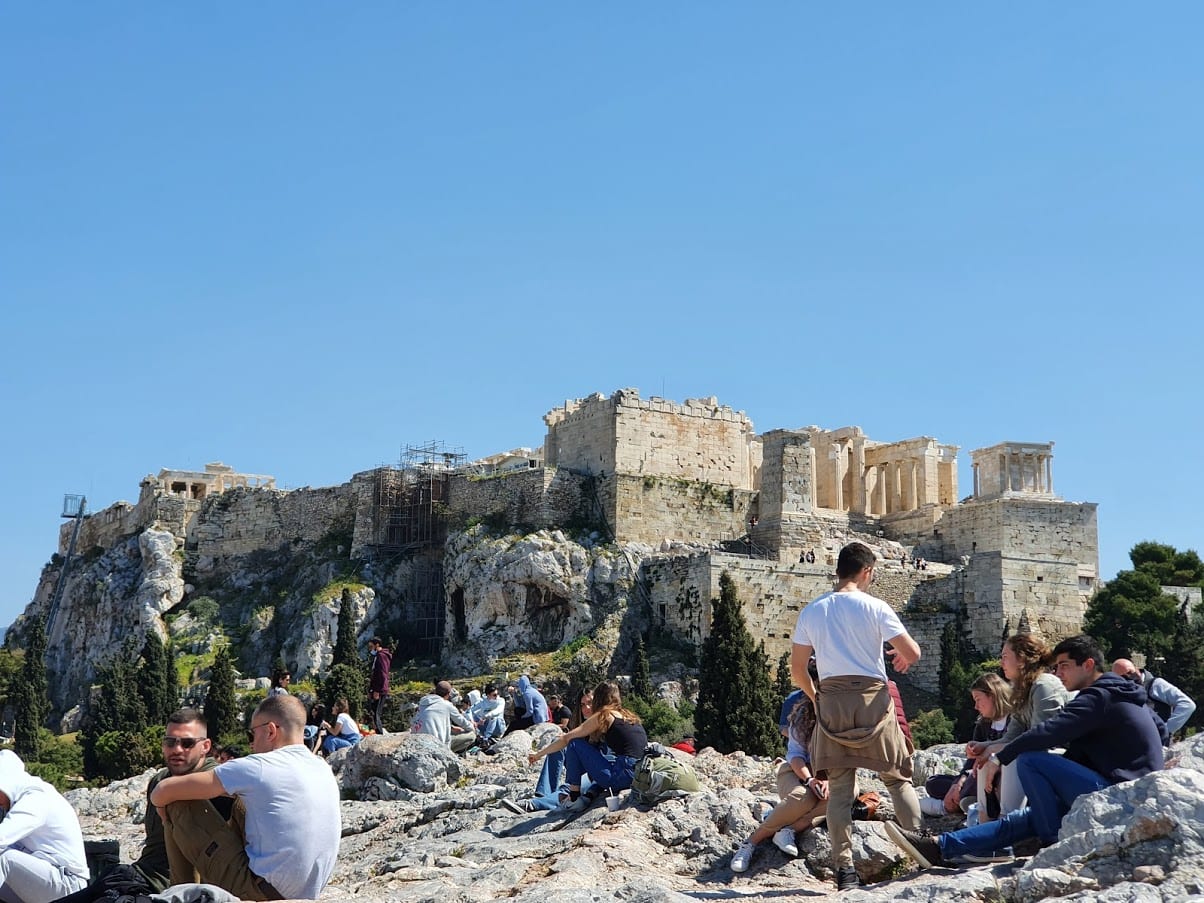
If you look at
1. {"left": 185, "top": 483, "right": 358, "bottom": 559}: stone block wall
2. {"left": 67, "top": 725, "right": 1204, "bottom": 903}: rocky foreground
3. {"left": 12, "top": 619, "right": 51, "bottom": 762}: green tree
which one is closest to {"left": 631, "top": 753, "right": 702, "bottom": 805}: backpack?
{"left": 67, "top": 725, "right": 1204, "bottom": 903}: rocky foreground

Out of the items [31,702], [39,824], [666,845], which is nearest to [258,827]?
[39,824]

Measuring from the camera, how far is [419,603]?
4769 centimetres

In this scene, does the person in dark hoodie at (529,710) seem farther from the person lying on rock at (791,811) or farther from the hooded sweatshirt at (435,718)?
the person lying on rock at (791,811)

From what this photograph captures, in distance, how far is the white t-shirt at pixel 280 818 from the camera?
8586 millimetres

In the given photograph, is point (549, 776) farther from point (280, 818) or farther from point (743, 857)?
point (280, 818)

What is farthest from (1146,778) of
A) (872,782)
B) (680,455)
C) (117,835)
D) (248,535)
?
(248,535)

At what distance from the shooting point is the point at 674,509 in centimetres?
4506

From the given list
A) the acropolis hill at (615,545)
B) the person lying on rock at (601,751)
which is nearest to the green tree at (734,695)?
the acropolis hill at (615,545)

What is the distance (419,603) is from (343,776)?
30481mm

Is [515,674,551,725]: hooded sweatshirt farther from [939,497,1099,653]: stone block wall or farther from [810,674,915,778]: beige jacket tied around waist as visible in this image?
[939,497,1099,653]: stone block wall

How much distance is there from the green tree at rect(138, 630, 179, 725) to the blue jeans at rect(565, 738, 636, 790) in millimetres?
29866

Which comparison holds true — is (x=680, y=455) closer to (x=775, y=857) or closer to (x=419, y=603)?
(x=419, y=603)

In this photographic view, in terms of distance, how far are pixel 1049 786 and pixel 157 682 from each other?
3668cm

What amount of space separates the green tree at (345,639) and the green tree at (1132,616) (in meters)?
16.9
